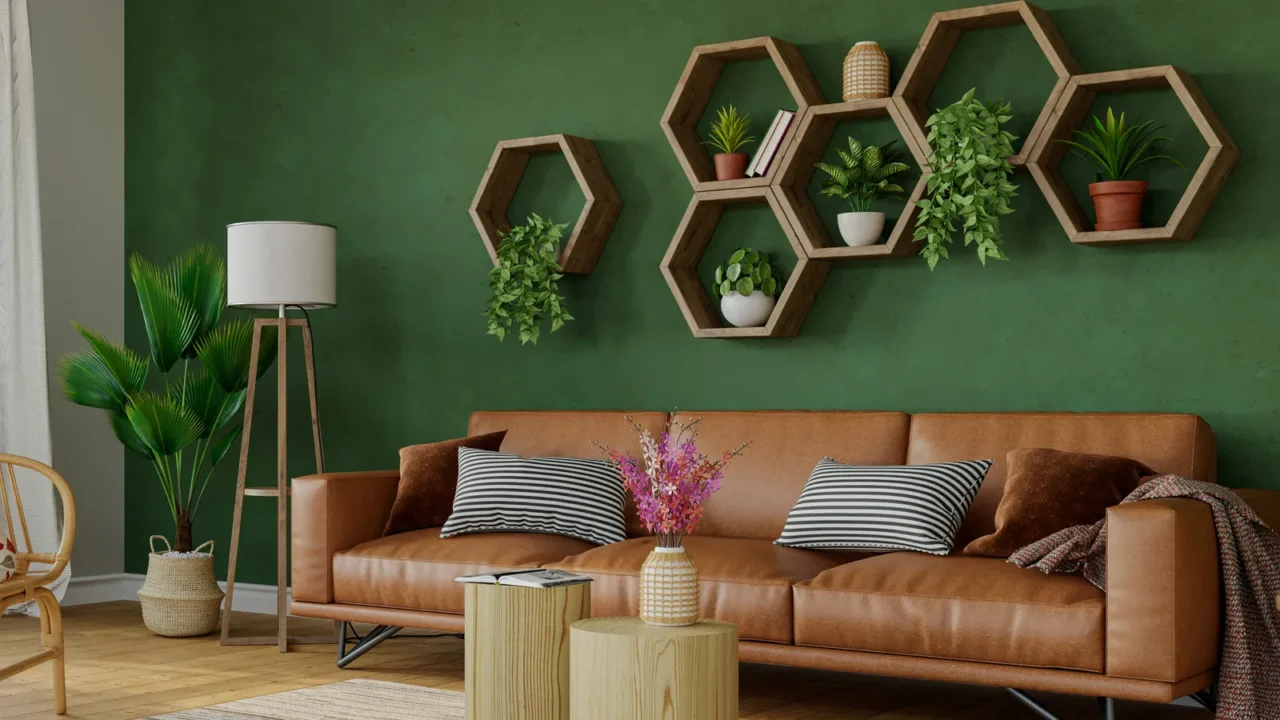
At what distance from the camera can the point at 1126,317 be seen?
397 cm

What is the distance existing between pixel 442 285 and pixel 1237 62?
9.46 feet

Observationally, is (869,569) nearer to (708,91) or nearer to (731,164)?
(731,164)

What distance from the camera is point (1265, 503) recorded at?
3.46m

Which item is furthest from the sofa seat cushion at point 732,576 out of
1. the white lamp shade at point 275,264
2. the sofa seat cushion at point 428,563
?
the white lamp shade at point 275,264

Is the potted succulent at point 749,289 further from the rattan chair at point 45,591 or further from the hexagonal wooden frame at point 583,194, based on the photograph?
the rattan chair at point 45,591

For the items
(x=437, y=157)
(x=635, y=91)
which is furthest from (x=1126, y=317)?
(x=437, y=157)

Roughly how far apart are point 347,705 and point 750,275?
6.04ft

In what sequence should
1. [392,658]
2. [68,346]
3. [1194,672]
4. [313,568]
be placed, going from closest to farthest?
[1194,672], [313,568], [392,658], [68,346]

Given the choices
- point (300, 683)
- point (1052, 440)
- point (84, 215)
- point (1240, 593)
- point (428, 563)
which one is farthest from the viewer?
point (84, 215)

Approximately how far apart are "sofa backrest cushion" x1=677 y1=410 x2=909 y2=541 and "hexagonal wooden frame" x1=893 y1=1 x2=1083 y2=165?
877mm

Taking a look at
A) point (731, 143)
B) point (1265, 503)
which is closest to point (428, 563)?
point (731, 143)

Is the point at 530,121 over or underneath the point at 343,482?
over

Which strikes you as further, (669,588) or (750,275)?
(750,275)

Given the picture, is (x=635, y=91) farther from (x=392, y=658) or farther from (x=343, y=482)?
(x=392, y=658)
